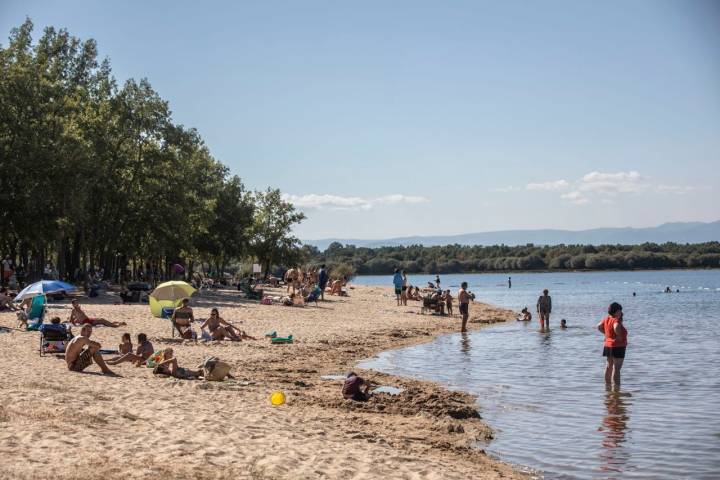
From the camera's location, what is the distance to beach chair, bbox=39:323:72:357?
15234 mm

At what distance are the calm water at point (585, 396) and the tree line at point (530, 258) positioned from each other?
103726 mm

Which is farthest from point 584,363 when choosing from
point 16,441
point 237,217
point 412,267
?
point 412,267

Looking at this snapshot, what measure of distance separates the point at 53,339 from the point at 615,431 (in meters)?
11.2

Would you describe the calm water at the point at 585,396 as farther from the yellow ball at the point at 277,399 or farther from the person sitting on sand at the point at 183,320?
the person sitting on sand at the point at 183,320

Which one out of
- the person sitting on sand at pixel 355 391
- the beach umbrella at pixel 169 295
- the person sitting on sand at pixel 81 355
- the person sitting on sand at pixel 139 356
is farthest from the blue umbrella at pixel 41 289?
the person sitting on sand at pixel 355 391

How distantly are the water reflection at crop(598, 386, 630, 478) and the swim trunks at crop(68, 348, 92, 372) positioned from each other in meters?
8.96

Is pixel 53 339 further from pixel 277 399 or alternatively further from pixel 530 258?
pixel 530 258

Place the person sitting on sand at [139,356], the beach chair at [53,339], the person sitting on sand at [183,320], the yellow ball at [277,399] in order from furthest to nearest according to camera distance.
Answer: the person sitting on sand at [183,320] → the beach chair at [53,339] → the person sitting on sand at [139,356] → the yellow ball at [277,399]

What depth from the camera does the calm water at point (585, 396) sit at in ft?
32.8

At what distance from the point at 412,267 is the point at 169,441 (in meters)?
159

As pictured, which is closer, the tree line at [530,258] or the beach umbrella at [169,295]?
the beach umbrella at [169,295]

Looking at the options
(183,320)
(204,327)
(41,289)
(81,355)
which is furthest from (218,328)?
(81,355)

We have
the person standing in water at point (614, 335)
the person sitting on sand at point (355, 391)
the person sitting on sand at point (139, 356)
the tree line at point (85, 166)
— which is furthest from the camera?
the tree line at point (85, 166)

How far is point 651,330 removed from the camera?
3044 cm
